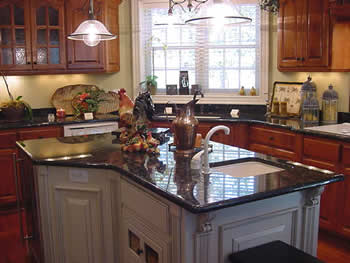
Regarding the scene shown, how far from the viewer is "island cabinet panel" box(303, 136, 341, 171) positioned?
3389 mm

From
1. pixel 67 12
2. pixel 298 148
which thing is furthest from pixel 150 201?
pixel 67 12

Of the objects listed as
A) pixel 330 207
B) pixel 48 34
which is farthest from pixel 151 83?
pixel 330 207

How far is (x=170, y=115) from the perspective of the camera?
199 inches

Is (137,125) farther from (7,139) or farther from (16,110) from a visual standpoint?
(16,110)

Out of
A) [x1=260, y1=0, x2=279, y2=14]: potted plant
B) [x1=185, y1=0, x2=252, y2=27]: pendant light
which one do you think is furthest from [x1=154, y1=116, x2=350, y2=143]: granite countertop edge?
Answer: [x1=185, y1=0, x2=252, y2=27]: pendant light

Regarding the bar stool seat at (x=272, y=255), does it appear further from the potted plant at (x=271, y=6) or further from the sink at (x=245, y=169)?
the potted plant at (x=271, y=6)

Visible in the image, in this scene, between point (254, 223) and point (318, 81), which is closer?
point (254, 223)

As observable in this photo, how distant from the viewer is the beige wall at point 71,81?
497cm

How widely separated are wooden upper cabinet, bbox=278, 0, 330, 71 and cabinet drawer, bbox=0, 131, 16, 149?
9.77 feet

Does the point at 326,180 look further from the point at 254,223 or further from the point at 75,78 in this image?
the point at 75,78

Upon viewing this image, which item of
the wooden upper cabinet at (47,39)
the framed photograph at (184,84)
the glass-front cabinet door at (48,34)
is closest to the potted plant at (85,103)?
the wooden upper cabinet at (47,39)

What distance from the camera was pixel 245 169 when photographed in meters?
2.55

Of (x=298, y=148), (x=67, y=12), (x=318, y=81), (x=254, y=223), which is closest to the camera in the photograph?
(x=254, y=223)

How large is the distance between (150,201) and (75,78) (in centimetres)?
353
